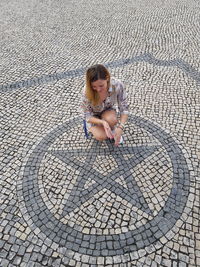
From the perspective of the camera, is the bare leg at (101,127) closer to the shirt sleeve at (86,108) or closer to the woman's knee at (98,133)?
the woman's knee at (98,133)

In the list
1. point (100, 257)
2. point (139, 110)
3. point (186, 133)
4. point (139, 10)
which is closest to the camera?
point (100, 257)

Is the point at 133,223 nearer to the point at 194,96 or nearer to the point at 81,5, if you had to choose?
the point at 194,96

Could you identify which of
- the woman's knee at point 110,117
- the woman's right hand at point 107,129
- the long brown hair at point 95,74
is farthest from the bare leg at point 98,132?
the long brown hair at point 95,74

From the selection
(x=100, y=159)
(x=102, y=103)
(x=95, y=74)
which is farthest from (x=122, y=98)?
(x=100, y=159)

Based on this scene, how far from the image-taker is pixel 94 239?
11.8 feet

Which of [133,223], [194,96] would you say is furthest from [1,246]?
[194,96]

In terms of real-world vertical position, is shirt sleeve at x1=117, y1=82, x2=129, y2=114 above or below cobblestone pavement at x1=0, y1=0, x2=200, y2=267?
above

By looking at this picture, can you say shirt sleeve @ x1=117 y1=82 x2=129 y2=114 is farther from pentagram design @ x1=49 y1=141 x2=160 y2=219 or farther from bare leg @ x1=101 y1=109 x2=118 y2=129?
pentagram design @ x1=49 y1=141 x2=160 y2=219

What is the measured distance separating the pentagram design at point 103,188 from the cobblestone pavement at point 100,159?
15 mm

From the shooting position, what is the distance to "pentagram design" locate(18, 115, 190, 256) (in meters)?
3.57

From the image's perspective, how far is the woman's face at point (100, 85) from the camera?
3.94m

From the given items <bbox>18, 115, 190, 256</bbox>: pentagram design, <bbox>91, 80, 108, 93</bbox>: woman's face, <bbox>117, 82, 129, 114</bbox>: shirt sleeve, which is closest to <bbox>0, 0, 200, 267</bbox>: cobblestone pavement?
<bbox>18, 115, 190, 256</bbox>: pentagram design

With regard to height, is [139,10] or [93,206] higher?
[139,10]

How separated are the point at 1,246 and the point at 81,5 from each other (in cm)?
1110
